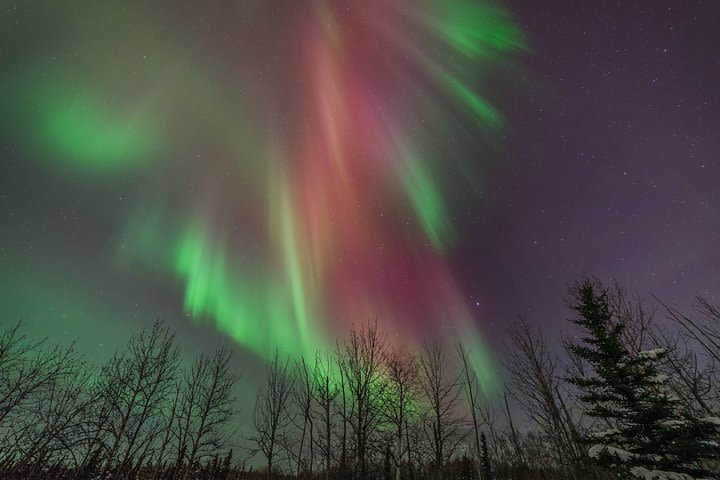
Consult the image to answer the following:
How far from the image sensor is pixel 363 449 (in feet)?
73.0

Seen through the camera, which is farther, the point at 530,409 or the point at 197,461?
the point at 197,461

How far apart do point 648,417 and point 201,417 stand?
32.4 meters

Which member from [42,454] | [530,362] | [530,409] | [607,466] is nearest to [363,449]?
[530,409]

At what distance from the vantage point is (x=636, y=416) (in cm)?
1490

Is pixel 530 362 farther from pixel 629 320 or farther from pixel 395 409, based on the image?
pixel 395 409

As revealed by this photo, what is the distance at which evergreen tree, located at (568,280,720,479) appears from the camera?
1376cm

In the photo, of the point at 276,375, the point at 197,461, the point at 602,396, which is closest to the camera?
the point at 602,396

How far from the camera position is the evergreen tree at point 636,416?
1376cm

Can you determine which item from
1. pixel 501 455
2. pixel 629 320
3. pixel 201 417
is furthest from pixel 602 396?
pixel 501 455

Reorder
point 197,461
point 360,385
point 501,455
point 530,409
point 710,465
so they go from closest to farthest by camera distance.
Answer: point 710,465 → point 530,409 → point 360,385 → point 197,461 → point 501,455

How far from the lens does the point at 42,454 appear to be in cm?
570

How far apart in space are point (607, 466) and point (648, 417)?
279 cm

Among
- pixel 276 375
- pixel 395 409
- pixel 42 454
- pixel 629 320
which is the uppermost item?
pixel 276 375

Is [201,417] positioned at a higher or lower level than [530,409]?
higher
